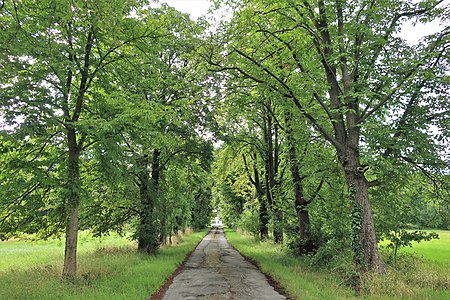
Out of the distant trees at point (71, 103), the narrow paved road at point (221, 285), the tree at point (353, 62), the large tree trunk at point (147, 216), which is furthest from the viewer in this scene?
the large tree trunk at point (147, 216)

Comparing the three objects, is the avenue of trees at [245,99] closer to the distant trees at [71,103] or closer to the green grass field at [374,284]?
the distant trees at [71,103]

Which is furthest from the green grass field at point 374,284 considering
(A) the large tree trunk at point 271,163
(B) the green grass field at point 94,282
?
(A) the large tree trunk at point 271,163

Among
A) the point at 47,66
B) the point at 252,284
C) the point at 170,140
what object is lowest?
the point at 252,284

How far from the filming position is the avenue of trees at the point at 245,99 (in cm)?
913

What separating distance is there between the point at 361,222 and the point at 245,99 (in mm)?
7565

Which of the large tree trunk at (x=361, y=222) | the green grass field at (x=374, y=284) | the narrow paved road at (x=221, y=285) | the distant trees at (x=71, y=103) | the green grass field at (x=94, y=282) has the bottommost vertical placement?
the narrow paved road at (x=221, y=285)

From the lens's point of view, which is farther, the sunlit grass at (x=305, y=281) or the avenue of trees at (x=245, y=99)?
the avenue of trees at (x=245, y=99)

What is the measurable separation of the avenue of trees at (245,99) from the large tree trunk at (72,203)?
1.6 inches

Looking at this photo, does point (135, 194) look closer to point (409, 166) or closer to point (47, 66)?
point (47, 66)

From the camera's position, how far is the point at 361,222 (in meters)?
10.5

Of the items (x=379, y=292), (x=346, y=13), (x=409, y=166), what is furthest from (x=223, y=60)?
(x=379, y=292)

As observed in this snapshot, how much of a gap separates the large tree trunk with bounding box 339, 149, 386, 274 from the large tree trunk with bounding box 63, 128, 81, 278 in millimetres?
8771

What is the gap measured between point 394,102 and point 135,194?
12609 millimetres

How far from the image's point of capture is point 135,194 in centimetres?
1698
